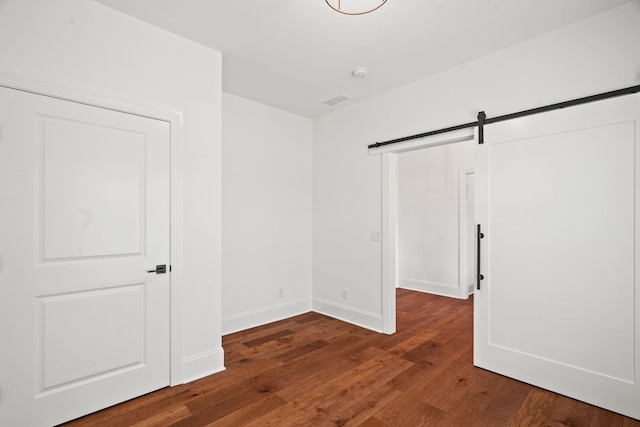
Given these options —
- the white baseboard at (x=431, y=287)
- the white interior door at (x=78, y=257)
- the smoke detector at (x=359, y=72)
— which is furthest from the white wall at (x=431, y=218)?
the white interior door at (x=78, y=257)

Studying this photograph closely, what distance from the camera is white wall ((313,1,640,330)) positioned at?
2.23 metres

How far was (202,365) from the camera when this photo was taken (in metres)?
2.64

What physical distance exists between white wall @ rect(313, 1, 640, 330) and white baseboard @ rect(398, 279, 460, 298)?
222 cm

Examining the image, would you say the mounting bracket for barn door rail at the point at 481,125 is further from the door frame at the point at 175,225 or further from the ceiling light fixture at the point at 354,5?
the door frame at the point at 175,225

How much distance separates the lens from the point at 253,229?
156 inches

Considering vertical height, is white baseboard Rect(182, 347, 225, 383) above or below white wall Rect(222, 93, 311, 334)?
below

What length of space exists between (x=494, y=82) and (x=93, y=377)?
3.96m

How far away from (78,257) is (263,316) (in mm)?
2334

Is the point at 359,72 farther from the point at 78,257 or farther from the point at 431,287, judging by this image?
the point at 431,287

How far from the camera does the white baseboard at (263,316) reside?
12.0ft

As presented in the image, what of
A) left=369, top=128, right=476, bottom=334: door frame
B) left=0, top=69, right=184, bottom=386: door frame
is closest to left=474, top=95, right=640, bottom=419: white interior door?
left=369, top=128, right=476, bottom=334: door frame

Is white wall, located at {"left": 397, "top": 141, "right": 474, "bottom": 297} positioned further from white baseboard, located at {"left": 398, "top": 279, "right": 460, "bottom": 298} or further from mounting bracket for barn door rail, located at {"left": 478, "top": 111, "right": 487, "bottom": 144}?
mounting bracket for barn door rail, located at {"left": 478, "top": 111, "right": 487, "bottom": 144}

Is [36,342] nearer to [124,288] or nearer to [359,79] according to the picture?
[124,288]

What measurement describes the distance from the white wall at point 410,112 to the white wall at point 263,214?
0.76ft
